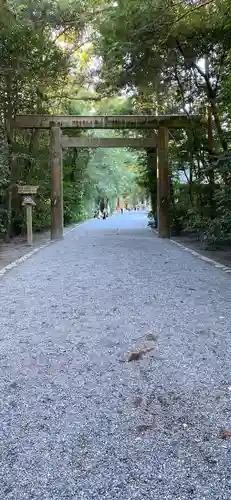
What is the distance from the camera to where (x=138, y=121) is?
11.1 metres

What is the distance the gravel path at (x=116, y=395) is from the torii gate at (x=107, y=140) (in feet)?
24.1

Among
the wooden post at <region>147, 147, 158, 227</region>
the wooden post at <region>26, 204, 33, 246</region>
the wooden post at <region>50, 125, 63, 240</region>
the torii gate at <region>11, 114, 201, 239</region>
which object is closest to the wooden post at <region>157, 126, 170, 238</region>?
the torii gate at <region>11, 114, 201, 239</region>

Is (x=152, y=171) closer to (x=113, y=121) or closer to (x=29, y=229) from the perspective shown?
(x=113, y=121)

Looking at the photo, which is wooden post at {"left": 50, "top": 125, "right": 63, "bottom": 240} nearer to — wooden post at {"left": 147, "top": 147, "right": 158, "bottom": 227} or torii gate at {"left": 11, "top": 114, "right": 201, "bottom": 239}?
torii gate at {"left": 11, "top": 114, "right": 201, "bottom": 239}

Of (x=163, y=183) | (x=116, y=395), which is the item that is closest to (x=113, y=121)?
(x=163, y=183)

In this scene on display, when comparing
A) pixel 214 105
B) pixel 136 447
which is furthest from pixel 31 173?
pixel 136 447

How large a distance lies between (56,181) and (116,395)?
383 inches

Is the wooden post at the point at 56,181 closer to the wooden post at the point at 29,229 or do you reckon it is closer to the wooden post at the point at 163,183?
the wooden post at the point at 29,229

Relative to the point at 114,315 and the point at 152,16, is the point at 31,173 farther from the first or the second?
the point at 114,315

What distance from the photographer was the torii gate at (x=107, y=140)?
1096 cm

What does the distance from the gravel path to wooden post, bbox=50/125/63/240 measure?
7.28 metres

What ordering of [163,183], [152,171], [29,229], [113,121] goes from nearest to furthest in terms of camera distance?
[29,229] < [113,121] < [163,183] < [152,171]

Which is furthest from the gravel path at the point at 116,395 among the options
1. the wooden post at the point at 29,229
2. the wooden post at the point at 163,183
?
the wooden post at the point at 163,183

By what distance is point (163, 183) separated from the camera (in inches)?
458
